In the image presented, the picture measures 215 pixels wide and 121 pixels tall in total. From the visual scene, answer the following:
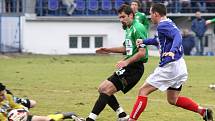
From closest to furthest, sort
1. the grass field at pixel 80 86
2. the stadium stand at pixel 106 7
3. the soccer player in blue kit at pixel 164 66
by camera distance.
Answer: the soccer player in blue kit at pixel 164 66
the grass field at pixel 80 86
the stadium stand at pixel 106 7

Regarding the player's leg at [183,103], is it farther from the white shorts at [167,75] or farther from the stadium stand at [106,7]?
the stadium stand at [106,7]

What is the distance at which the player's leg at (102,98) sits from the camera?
471 inches

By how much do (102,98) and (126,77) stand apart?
63 cm

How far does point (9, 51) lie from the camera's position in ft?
124

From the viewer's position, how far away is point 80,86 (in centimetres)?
1997

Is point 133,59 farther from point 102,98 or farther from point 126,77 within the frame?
point 102,98

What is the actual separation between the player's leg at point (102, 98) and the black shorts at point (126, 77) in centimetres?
11

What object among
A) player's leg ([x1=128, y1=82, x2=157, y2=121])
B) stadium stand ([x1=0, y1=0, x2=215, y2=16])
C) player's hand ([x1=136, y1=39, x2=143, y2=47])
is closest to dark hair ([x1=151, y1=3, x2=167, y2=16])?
player's hand ([x1=136, y1=39, x2=143, y2=47])

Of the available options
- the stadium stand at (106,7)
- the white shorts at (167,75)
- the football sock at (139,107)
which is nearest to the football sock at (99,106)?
the football sock at (139,107)

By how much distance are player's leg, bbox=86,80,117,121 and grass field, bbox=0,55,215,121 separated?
1.10 meters

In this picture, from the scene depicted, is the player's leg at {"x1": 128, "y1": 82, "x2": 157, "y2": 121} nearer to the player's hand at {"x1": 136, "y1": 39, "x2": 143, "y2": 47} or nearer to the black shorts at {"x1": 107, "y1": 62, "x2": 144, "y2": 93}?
the black shorts at {"x1": 107, "y1": 62, "x2": 144, "y2": 93}

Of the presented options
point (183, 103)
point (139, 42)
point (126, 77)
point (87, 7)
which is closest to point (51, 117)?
point (126, 77)

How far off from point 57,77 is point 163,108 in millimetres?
8424

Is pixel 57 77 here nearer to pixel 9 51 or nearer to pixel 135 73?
pixel 135 73
